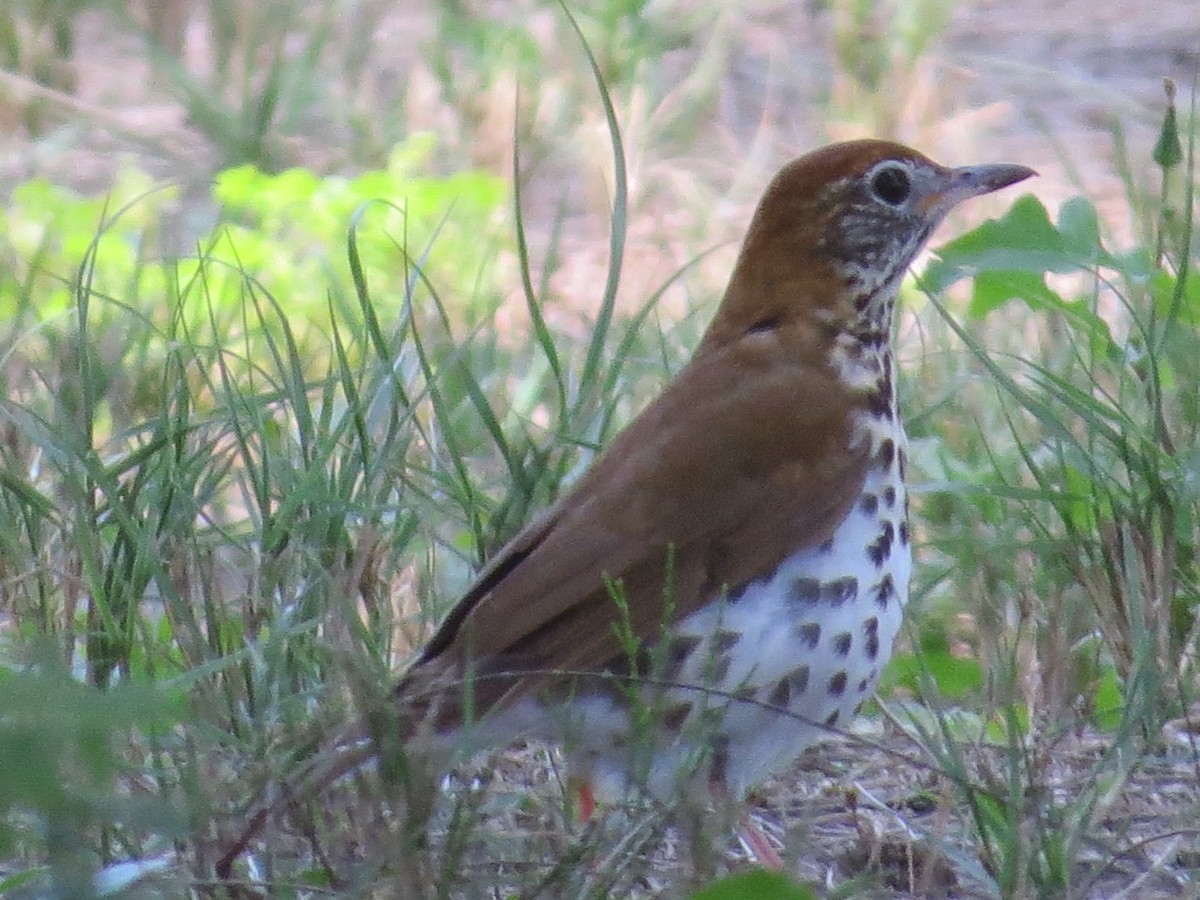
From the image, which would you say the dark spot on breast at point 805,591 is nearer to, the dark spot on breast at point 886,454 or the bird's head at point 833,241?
the dark spot on breast at point 886,454

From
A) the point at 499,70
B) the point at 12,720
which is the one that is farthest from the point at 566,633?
the point at 499,70

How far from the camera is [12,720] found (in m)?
1.62

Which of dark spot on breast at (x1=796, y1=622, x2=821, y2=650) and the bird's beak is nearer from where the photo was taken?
dark spot on breast at (x1=796, y1=622, x2=821, y2=650)

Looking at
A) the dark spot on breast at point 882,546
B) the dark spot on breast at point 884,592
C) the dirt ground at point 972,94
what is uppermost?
the dirt ground at point 972,94

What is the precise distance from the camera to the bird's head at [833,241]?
3340 millimetres

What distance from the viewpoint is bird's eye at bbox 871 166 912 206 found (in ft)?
11.2

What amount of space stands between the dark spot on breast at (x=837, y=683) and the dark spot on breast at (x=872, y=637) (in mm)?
51

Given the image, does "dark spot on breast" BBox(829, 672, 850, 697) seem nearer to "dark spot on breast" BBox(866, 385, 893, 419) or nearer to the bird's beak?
"dark spot on breast" BBox(866, 385, 893, 419)

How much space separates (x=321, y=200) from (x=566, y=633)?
3053 mm

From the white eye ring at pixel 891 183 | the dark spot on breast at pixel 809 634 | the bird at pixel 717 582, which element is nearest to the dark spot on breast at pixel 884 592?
the bird at pixel 717 582

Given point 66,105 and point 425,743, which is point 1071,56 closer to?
point 66,105

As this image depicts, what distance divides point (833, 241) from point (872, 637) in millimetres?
736

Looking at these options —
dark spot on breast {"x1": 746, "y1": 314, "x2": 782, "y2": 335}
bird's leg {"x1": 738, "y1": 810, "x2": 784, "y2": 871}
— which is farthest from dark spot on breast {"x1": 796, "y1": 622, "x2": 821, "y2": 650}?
dark spot on breast {"x1": 746, "y1": 314, "x2": 782, "y2": 335}

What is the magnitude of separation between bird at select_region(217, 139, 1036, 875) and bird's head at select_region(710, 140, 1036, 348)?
40 millimetres
